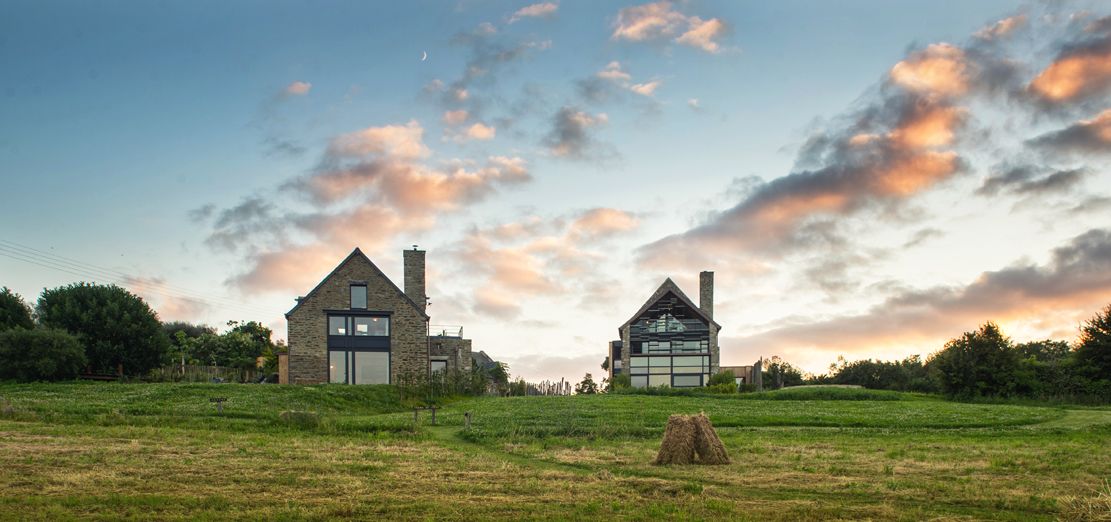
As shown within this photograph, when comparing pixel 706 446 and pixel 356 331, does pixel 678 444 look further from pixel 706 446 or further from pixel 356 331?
pixel 356 331

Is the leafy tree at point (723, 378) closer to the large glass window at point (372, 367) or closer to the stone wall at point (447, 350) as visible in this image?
the stone wall at point (447, 350)

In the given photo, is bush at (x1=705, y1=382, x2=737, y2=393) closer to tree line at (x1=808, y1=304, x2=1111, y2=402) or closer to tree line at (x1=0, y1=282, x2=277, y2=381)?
tree line at (x1=808, y1=304, x2=1111, y2=402)

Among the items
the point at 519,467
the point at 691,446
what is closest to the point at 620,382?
the point at 691,446

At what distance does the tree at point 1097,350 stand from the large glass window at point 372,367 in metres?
48.0

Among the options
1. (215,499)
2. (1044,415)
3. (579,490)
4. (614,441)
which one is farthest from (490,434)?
(1044,415)

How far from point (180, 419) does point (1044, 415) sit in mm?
38004

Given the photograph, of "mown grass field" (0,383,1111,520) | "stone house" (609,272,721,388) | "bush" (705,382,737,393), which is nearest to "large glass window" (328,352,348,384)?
"mown grass field" (0,383,1111,520)

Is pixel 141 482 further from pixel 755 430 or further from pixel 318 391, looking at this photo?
pixel 318 391

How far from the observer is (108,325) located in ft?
190

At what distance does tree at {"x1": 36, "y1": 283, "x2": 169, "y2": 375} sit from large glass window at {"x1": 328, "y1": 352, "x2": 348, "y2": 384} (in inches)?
442

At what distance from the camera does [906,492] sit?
17.2 metres

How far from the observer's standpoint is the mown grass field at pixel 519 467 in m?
15.4

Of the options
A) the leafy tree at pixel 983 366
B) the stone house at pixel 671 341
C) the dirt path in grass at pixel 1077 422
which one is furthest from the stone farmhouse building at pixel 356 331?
the dirt path in grass at pixel 1077 422

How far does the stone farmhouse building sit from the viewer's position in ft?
209
